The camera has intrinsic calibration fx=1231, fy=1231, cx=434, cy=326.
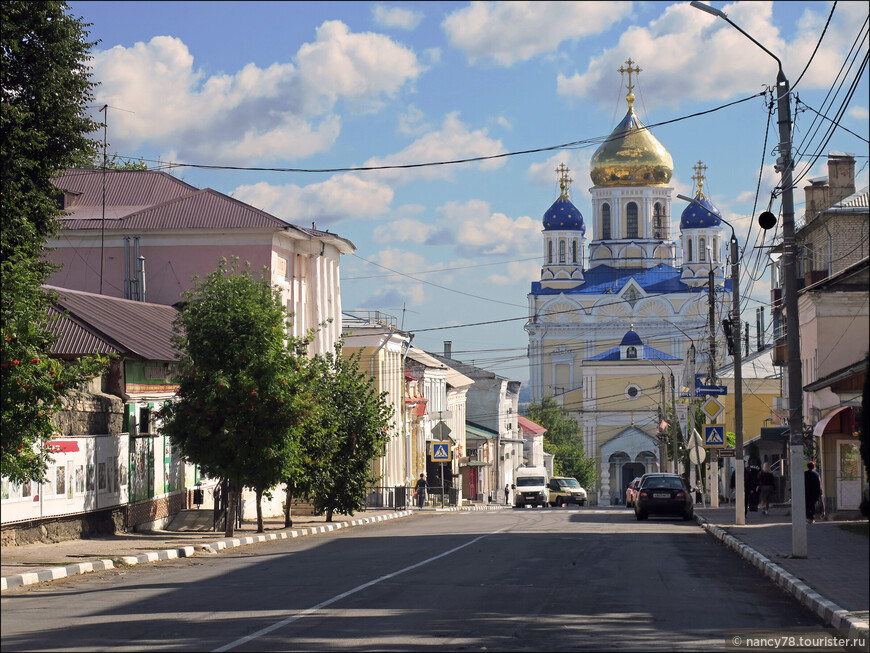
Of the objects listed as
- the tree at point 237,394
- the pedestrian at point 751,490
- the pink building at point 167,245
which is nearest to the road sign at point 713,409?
the pedestrian at point 751,490

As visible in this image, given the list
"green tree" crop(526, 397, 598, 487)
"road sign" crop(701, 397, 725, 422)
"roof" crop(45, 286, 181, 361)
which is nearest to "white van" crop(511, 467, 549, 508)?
"road sign" crop(701, 397, 725, 422)

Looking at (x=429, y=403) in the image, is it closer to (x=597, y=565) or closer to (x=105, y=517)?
(x=105, y=517)

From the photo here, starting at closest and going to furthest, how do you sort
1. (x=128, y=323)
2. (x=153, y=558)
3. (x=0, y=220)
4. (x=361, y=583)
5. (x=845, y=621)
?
(x=845, y=621) → (x=361, y=583) → (x=153, y=558) → (x=0, y=220) → (x=128, y=323)

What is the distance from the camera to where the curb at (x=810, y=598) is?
11.4 m

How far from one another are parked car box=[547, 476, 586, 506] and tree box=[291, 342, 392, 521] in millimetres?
27986

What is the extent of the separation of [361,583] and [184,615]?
355 cm

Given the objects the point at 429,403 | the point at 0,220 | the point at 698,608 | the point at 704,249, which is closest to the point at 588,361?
the point at 704,249

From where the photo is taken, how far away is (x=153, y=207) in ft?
Result: 141

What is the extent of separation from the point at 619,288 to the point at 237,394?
337 ft

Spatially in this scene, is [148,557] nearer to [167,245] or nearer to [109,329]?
[109,329]

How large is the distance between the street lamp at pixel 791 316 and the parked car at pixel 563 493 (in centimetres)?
4247

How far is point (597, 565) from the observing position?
18.3 m

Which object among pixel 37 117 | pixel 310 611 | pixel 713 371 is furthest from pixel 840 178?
pixel 310 611

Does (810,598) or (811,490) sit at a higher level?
(811,490)
